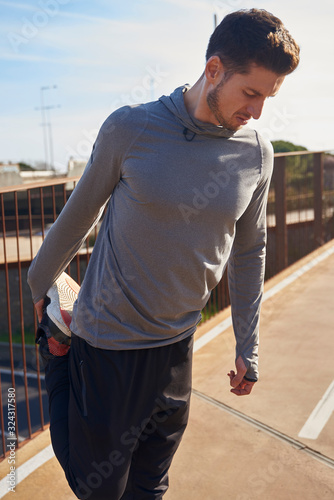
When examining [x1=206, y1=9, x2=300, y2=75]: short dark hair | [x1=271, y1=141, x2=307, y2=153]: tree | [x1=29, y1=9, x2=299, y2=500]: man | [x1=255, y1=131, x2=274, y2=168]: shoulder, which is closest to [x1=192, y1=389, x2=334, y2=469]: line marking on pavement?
[x1=29, y1=9, x2=299, y2=500]: man

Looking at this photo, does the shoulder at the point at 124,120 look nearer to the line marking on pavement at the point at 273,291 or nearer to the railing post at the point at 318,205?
the line marking on pavement at the point at 273,291

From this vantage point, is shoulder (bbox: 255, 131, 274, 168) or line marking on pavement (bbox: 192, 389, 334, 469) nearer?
shoulder (bbox: 255, 131, 274, 168)

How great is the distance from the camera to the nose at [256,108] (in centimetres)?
149

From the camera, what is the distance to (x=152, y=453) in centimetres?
175

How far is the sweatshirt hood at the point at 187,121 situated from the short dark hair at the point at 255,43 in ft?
0.50

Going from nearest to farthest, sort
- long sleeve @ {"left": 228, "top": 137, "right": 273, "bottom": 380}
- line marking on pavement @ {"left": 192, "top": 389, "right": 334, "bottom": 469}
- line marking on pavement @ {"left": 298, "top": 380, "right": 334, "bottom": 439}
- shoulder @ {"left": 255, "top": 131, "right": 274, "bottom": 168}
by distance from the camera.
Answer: shoulder @ {"left": 255, "top": 131, "right": 274, "bottom": 168} < long sleeve @ {"left": 228, "top": 137, "right": 273, "bottom": 380} < line marking on pavement @ {"left": 192, "top": 389, "right": 334, "bottom": 469} < line marking on pavement @ {"left": 298, "top": 380, "right": 334, "bottom": 439}

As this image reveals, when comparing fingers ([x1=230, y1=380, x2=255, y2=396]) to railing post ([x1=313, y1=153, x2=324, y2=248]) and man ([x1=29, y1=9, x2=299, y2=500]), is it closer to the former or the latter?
man ([x1=29, y1=9, x2=299, y2=500])

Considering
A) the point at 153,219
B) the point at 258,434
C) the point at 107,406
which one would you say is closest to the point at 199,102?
the point at 153,219

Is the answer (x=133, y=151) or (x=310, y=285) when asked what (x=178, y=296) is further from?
(x=310, y=285)

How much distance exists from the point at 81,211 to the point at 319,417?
200cm

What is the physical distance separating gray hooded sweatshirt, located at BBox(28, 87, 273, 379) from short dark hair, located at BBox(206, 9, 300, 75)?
18 cm

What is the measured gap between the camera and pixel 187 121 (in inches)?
58.7

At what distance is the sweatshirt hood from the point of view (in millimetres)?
1492

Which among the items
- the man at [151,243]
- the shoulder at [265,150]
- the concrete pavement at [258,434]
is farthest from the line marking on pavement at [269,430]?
the shoulder at [265,150]
